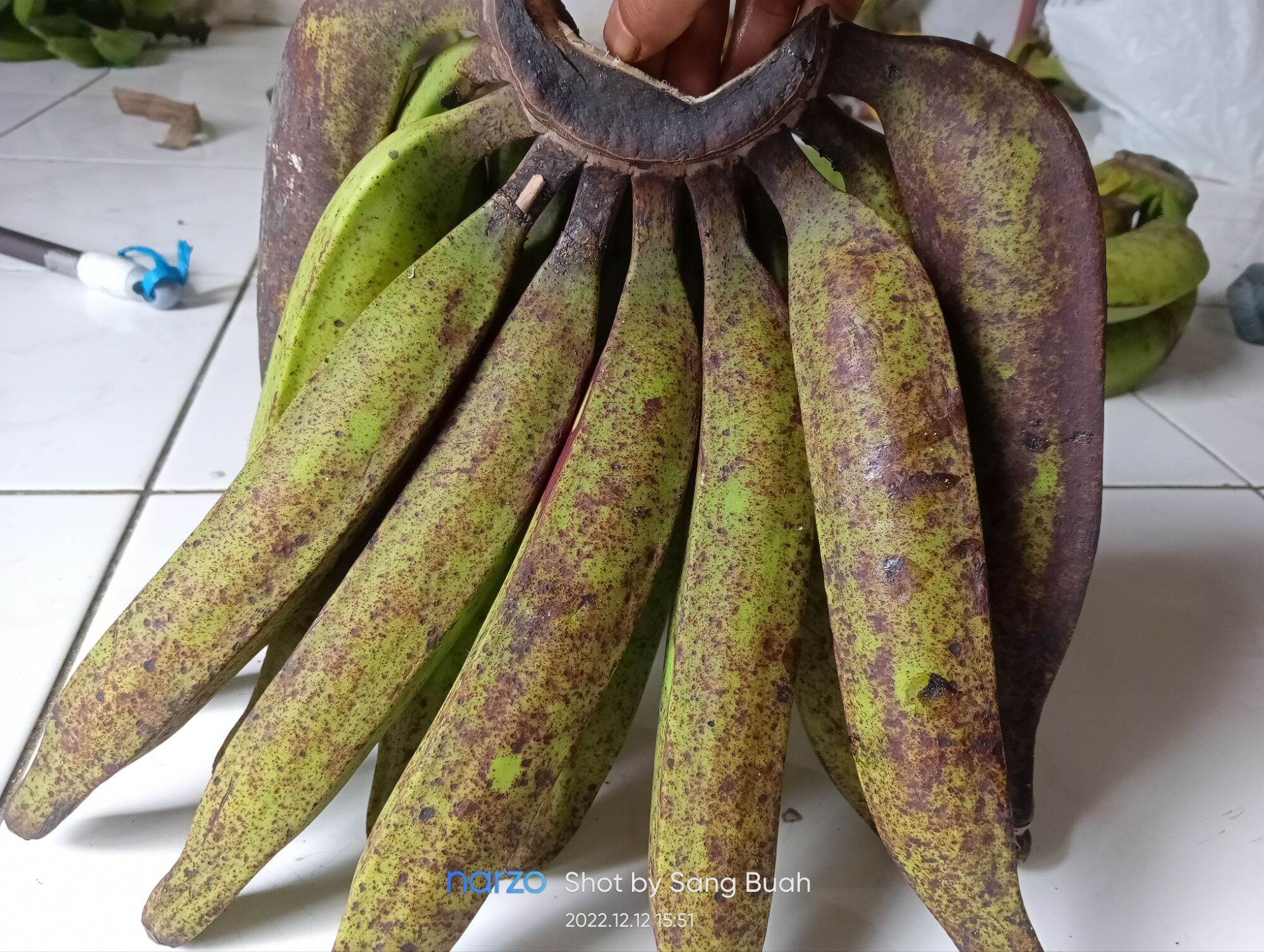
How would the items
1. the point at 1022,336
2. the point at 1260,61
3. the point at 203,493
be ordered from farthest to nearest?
the point at 1260,61
the point at 203,493
the point at 1022,336

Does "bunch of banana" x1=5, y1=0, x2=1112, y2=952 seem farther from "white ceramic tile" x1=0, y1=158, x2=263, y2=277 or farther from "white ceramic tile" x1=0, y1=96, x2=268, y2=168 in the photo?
"white ceramic tile" x1=0, y1=96, x2=268, y2=168

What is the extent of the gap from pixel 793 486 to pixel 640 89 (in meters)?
0.21

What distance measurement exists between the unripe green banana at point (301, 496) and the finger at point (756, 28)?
118 mm

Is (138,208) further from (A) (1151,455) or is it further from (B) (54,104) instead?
(A) (1151,455)

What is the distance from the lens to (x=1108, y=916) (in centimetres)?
58

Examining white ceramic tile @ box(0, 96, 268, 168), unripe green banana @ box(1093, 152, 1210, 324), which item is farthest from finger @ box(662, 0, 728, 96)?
white ceramic tile @ box(0, 96, 268, 168)

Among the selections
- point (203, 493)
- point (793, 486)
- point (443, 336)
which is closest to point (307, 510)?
point (443, 336)

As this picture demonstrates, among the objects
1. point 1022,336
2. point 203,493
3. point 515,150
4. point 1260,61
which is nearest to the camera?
point 1022,336

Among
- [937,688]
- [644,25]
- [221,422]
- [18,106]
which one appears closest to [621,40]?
[644,25]

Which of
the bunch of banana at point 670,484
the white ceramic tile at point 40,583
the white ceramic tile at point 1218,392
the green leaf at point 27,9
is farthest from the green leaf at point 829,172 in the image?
the green leaf at point 27,9

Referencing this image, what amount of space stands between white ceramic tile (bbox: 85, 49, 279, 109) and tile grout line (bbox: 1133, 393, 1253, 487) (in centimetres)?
175

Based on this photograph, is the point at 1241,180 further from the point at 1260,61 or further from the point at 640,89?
the point at 640,89

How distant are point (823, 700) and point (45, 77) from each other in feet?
7.03

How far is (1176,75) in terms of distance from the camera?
1.59m
